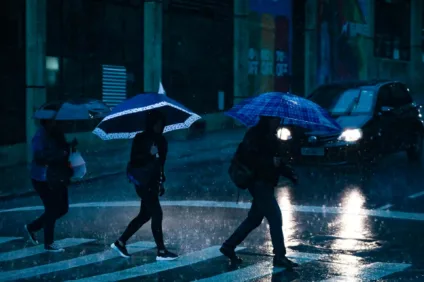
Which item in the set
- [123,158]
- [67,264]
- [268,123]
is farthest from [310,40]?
[67,264]

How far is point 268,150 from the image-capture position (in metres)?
9.04

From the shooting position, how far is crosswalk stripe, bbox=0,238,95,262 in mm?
10039

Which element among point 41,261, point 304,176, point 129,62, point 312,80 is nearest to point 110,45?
point 129,62

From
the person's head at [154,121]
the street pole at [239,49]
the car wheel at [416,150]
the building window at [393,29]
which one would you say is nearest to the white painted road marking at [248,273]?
the person's head at [154,121]

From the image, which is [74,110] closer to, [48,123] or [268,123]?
[48,123]

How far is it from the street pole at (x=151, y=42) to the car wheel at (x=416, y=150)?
8.57m

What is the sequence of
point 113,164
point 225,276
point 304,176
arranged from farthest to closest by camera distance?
1. point 113,164
2. point 304,176
3. point 225,276

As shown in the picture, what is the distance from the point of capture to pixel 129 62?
24.6 m

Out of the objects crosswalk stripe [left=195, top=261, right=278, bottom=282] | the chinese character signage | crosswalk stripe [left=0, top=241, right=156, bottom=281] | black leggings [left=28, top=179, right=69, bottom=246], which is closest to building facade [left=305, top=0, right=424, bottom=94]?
the chinese character signage

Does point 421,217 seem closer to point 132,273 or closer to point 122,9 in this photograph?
point 132,273

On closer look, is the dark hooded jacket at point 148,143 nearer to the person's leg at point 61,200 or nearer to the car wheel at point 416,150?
the person's leg at point 61,200

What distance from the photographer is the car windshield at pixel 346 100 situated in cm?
1780

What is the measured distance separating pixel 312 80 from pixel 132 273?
25742 millimetres

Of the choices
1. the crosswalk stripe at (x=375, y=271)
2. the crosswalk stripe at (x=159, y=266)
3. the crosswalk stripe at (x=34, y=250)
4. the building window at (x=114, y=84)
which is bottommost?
the crosswalk stripe at (x=34, y=250)
